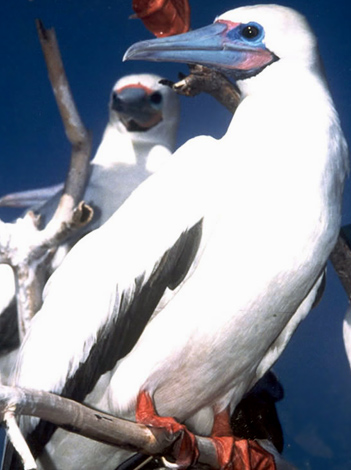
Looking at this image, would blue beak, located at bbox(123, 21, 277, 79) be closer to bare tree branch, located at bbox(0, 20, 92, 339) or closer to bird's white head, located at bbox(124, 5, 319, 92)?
bird's white head, located at bbox(124, 5, 319, 92)

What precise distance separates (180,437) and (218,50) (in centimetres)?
63

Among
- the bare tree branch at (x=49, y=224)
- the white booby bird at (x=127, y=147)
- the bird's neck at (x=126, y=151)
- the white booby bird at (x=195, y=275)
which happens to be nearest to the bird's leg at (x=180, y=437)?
the white booby bird at (x=195, y=275)

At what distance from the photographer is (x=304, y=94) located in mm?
1140

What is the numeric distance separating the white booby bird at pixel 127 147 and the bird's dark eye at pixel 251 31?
8.9 inches

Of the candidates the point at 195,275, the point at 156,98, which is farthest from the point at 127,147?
the point at 195,275

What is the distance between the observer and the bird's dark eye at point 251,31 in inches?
46.4

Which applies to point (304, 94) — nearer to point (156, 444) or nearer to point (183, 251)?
point (183, 251)

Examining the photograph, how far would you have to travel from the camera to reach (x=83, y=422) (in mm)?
847

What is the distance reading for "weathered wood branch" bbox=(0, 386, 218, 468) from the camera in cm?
78

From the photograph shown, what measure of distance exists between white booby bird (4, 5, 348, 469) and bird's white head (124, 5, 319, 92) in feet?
0.34

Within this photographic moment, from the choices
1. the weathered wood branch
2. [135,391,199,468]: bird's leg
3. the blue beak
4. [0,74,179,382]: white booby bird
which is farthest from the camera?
[0,74,179,382]: white booby bird

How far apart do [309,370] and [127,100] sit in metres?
0.62

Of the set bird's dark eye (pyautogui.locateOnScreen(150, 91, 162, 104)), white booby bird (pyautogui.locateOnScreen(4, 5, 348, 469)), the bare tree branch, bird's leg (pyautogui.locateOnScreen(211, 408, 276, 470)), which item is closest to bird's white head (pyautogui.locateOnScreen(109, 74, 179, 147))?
bird's dark eye (pyautogui.locateOnScreen(150, 91, 162, 104))

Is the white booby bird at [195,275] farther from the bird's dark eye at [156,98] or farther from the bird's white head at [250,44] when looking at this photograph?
the bird's dark eye at [156,98]
